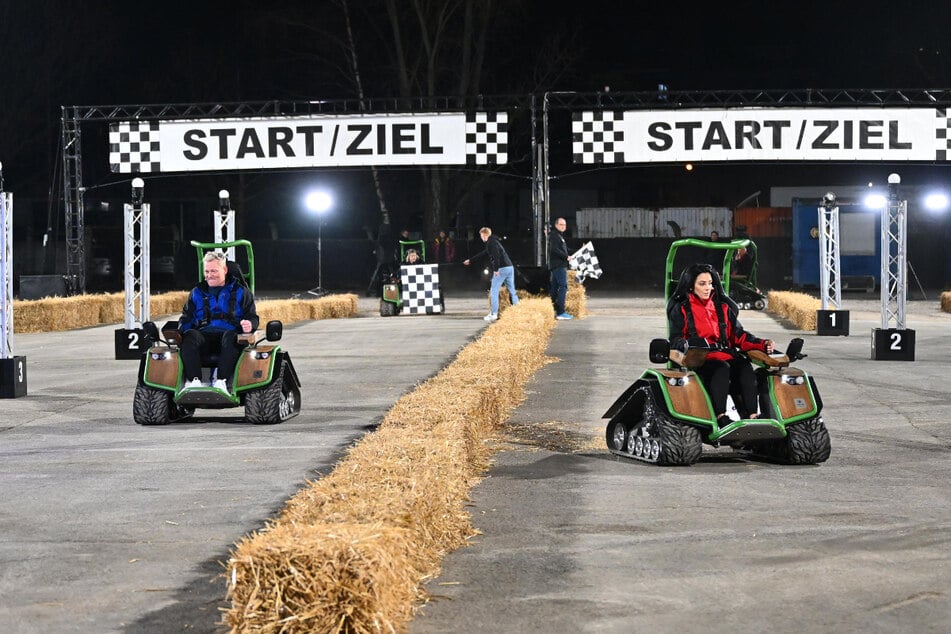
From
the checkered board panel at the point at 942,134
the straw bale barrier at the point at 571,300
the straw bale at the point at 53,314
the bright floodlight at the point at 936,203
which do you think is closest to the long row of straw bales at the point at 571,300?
the straw bale barrier at the point at 571,300

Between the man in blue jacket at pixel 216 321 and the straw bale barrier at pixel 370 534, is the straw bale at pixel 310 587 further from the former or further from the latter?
the man in blue jacket at pixel 216 321

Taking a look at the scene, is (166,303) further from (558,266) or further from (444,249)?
(444,249)

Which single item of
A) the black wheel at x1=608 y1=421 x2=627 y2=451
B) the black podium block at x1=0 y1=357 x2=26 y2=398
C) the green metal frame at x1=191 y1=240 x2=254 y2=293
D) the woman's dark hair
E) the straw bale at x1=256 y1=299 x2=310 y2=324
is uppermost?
the green metal frame at x1=191 y1=240 x2=254 y2=293

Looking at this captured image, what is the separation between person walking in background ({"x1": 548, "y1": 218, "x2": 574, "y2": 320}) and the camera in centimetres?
2291

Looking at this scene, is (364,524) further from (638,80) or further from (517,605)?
(638,80)

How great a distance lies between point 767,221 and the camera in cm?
3828

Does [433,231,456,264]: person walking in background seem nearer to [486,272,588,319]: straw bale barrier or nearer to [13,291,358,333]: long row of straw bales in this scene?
[13,291,358,333]: long row of straw bales

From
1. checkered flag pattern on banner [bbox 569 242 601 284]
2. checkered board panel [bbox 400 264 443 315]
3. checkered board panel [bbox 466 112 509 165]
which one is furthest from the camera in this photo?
checkered flag pattern on banner [bbox 569 242 601 284]

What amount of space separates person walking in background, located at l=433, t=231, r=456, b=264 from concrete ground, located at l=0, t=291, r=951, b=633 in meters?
22.9

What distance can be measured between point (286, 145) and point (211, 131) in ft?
4.81

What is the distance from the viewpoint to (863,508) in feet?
22.4

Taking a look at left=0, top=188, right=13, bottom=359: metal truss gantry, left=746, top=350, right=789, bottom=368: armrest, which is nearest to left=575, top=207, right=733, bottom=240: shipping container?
left=0, top=188, right=13, bottom=359: metal truss gantry

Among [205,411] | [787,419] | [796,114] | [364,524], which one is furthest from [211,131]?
[364,524]

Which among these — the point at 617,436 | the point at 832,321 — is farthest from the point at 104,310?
the point at 617,436
